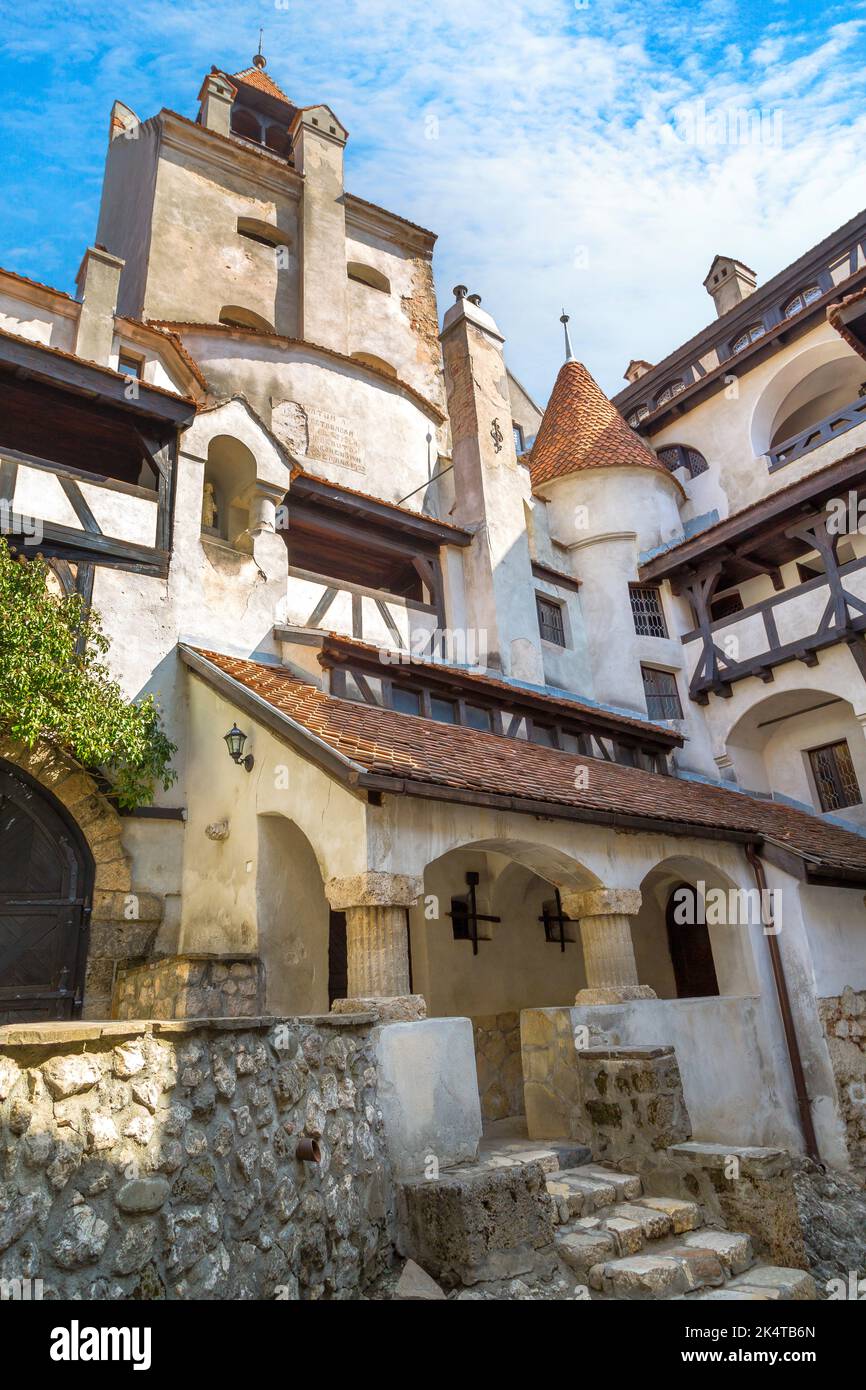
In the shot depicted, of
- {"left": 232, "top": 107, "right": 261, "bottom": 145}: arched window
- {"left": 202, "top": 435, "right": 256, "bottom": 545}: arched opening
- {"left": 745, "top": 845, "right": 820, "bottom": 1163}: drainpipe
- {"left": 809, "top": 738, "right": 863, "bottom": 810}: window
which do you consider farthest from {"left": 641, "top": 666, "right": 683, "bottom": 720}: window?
{"left": 232, "top": 107, "right": 261, "bottom": 145}: arched window

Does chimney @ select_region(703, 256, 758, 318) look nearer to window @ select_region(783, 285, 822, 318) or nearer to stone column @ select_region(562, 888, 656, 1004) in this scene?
window @ select_region(783, 285, 822, 318)

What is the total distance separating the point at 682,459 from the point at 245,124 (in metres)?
14.7

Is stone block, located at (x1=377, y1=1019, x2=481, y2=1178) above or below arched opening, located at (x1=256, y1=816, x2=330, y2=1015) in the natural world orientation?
below

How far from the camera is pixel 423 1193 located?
4.55 meters

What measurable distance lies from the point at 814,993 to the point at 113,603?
9.35m

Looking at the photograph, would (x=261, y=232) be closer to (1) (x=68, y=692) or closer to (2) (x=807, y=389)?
(2) (x=807, y=389)

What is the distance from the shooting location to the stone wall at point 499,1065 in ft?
32.8

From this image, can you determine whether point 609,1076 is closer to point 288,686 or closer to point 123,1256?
point 123,1256

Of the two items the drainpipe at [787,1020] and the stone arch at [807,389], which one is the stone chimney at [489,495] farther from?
the stone arch at [807,389]

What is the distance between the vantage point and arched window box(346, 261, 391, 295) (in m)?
20.4

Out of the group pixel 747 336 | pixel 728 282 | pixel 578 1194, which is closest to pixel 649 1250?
pixel 578 1194

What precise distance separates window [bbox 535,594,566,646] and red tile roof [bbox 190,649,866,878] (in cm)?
405

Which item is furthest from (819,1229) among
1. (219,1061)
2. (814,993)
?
(219,1061)

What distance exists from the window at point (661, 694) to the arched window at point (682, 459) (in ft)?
19.1
